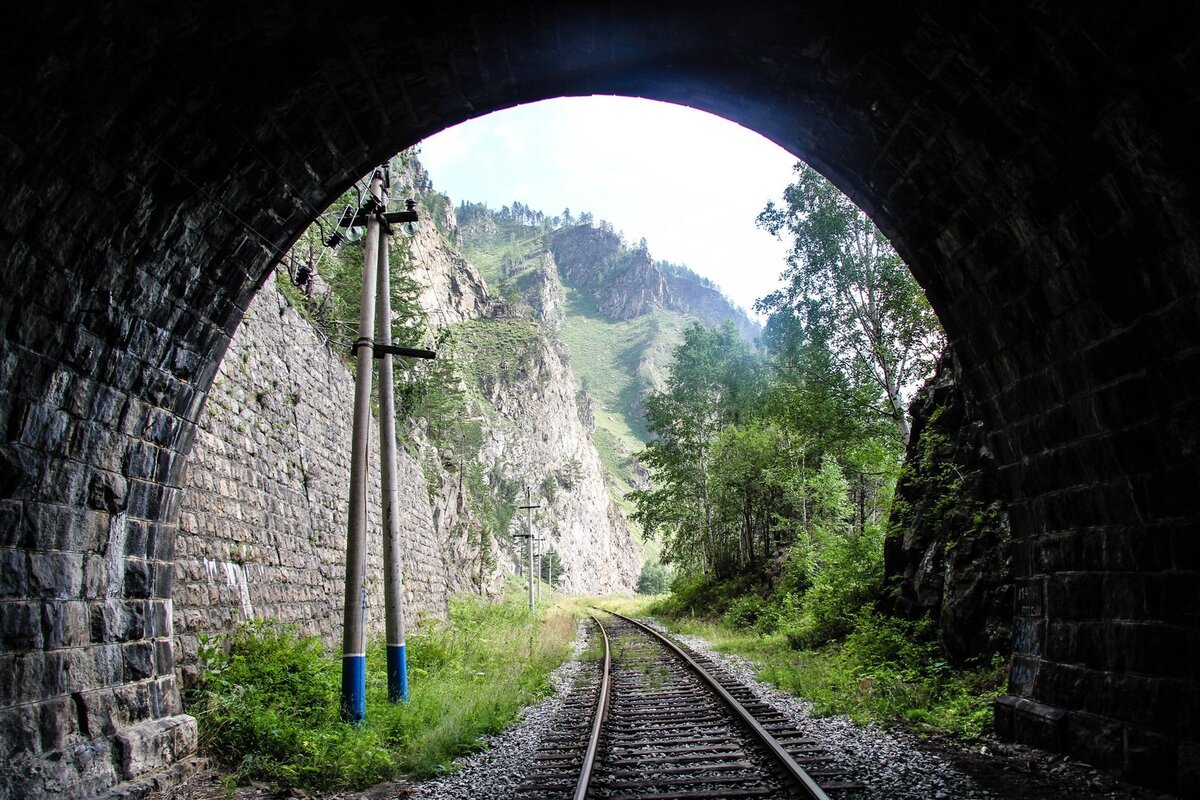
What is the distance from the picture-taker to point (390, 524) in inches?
344

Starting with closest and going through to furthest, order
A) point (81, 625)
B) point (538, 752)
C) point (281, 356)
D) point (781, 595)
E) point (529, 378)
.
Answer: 1. point (81, 625)
2. point (538, 752)
3. point (281, 356)
4. point (781, 595)
5. point (529, 378)

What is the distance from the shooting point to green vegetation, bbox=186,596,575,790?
19.3 feet

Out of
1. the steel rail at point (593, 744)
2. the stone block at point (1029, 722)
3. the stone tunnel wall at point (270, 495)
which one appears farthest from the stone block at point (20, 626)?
the stone block at point (1029, 722)

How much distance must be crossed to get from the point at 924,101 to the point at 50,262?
5.85 meters

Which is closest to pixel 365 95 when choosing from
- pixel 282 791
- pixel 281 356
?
pixel 282 791

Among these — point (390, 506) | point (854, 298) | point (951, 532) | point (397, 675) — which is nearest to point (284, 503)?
point (390, 506)

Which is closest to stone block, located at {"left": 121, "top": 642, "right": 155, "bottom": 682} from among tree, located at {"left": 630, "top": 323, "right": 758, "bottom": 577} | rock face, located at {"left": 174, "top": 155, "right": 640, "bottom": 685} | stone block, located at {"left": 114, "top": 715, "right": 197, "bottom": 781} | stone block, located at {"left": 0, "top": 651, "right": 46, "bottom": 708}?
stone block, located at {"left": 114, "top": 715, "right": 197, "bottom": 781}

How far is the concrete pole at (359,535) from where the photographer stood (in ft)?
24.0

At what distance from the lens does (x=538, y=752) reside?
649cm

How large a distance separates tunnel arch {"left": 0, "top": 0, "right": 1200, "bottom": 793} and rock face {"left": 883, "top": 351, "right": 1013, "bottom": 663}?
188cm

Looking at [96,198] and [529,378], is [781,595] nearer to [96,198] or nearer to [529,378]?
[96,198]

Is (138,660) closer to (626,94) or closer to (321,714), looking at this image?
(321,714)

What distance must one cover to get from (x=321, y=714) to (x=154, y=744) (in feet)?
7.25

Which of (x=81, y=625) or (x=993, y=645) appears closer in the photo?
(x=81, y=625)
